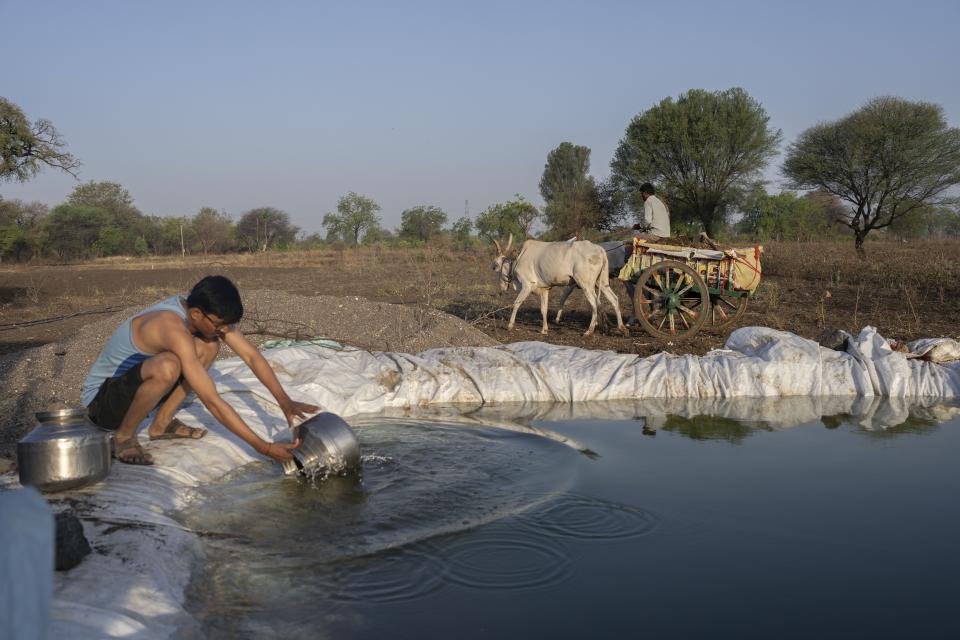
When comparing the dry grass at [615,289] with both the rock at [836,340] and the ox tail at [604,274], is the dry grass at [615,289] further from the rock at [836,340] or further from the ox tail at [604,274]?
the rock at [836,340]

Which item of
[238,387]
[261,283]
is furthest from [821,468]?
[261,283]

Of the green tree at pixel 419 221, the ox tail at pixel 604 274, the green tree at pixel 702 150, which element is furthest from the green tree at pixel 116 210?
the ox tail at pixel 604 274

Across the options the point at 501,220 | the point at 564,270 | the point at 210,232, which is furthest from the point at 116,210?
the point at 564,270

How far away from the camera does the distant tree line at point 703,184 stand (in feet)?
70.0

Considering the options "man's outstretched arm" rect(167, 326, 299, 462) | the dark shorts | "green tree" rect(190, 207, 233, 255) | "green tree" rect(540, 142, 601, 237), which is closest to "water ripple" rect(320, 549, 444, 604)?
"man's outstretched arm" rect(167, 326, 299, 462)

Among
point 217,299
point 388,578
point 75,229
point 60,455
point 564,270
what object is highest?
point 75,229

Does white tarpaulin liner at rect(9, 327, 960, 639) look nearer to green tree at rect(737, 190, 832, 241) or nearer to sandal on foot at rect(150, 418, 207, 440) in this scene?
sandal on foot at rect(150, 418, 207, 440)

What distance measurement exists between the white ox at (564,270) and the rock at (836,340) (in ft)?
8.93

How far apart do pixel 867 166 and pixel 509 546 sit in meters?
22.1

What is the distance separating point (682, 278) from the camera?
9.20 meters

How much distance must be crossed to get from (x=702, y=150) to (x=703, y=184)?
4.39ft

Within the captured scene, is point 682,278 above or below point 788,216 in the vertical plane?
below

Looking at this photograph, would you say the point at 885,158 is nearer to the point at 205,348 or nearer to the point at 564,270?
the point at 564,270

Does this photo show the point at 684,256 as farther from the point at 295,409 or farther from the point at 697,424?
the point at 295,409
